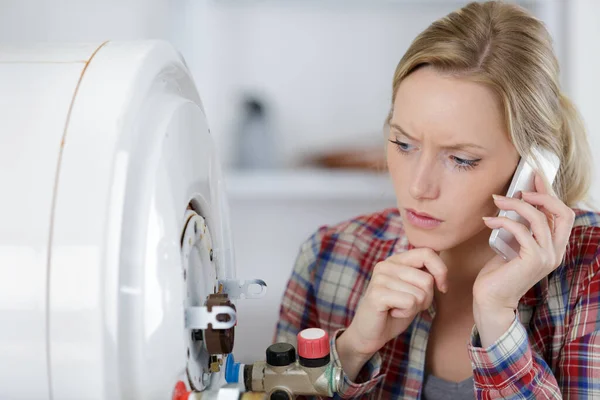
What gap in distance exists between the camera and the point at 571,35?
1799 mm

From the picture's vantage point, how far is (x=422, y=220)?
3.27ft

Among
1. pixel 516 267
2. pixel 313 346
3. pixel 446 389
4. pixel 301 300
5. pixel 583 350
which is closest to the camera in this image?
pixel 313 346

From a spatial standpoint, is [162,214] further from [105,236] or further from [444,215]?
[444,215]

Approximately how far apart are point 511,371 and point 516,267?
146 mm

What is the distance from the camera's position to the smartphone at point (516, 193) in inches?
37.8

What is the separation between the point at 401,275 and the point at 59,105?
1.90ft

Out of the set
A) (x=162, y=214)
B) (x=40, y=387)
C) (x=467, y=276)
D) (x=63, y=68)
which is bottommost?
(x=467, y=276)

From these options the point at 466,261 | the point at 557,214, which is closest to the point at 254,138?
the point at 466,261

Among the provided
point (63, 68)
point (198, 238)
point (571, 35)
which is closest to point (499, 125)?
point (198, 238)

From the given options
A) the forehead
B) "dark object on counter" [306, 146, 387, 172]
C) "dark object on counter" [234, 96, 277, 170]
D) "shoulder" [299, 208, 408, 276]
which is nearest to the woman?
the forehead

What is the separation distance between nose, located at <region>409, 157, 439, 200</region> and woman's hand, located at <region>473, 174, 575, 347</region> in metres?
0.09

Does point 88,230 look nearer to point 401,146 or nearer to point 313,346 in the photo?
point 313,346

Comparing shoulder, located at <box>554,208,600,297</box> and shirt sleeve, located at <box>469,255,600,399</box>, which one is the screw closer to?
shirt sleeve, located at <box>469,255,600,399</box>

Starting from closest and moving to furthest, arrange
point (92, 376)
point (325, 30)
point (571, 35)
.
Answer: point (92, 376)
point (571, 35)
point (325, 30)
